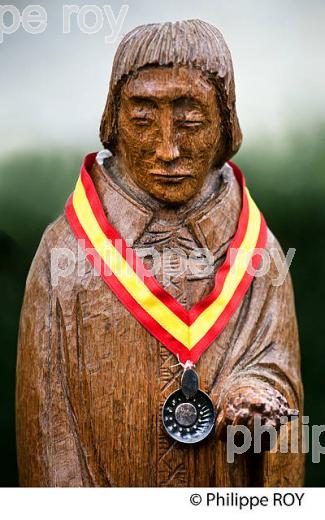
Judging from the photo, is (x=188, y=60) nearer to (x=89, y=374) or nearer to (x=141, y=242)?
(x=141, y=242)

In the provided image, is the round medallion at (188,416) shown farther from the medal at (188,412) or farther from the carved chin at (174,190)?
the carved chin at (174,190)

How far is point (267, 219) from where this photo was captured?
6629mm

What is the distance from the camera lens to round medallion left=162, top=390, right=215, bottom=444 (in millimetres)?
4879

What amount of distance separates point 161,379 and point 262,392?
0.32m

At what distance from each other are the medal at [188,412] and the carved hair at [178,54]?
0.82 m

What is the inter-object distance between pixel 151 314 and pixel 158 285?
3.7 inches

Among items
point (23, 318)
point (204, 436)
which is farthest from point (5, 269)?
point (204, 436)

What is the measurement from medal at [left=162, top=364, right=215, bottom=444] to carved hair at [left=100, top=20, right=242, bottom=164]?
82 centimetres

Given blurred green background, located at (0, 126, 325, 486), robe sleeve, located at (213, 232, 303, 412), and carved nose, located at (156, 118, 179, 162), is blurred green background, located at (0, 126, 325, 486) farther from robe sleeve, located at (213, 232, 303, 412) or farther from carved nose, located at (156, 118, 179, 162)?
carved nose, located at (156, 118, 179, 162)

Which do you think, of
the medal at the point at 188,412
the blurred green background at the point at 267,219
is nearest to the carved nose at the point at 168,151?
the medal at the point at 188,412

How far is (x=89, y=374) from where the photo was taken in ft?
16.2

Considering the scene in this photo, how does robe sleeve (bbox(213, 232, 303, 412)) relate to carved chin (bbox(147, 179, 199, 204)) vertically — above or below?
below

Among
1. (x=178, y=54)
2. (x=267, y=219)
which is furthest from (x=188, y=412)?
(x=267, y=219)

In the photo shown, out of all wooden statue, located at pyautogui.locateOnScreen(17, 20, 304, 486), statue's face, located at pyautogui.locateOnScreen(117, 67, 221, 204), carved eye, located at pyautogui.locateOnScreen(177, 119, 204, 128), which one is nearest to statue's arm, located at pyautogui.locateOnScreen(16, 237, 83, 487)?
wooden statue, located at pyautogui.locateOnScreen(17, 20, 304, 486)
